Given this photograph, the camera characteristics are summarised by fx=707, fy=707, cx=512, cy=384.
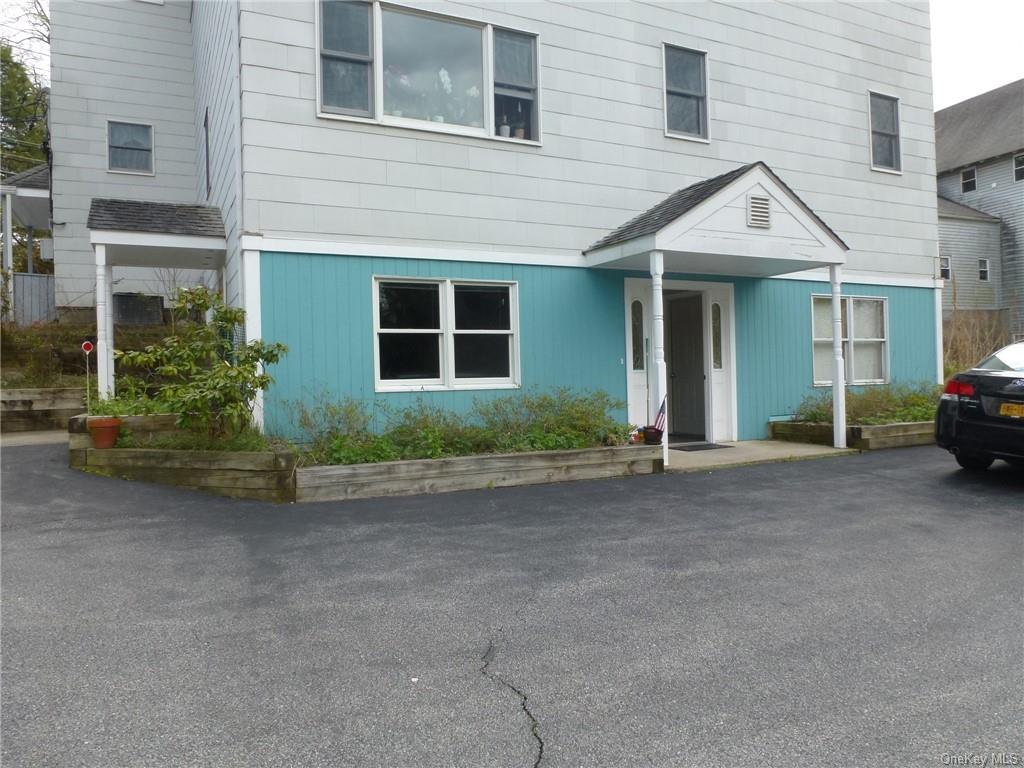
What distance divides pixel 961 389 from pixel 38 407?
12846mm

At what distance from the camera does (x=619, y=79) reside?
1012 cm

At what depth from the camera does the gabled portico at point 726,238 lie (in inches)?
341

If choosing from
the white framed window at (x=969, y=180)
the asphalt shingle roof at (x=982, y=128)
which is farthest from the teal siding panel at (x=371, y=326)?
the white framed window at (x=969, y=180)

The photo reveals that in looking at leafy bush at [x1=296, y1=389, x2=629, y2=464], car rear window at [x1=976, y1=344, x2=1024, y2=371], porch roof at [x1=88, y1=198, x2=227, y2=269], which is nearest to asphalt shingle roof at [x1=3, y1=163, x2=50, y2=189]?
porch roof at [x1=88, y1=198, x2=227, y2=269]

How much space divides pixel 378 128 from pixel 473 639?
6789mm

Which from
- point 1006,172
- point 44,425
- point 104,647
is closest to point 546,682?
point 104,647

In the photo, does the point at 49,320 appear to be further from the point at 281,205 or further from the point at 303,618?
→ the point at 303,618

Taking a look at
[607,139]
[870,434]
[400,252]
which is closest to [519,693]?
[400,252]

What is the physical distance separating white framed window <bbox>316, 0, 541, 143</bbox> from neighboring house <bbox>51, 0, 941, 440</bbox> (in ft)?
0.10

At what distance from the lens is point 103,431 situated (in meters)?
7.48

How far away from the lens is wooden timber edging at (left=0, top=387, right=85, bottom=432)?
36.4 ft

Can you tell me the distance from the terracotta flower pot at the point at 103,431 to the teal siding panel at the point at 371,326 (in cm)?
157

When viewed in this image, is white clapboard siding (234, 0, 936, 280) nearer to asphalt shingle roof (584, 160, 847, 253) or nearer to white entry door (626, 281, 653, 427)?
asphalt shingle roof (584, 160, 847, 253)

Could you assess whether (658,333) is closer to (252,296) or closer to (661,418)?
(661,418)
